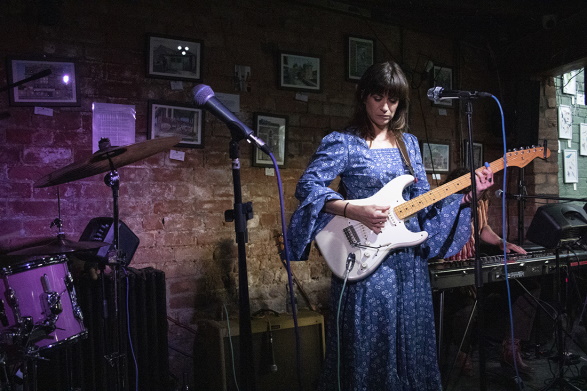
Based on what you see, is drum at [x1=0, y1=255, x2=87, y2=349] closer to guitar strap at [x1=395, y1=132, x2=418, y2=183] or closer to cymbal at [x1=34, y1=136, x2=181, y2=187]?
cymbal at [x1=34, y1=136, x2=181, y2=187]

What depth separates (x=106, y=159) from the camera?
239 cm

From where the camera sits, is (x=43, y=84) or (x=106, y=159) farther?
(x=43, y=84)

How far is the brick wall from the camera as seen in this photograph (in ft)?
9.80

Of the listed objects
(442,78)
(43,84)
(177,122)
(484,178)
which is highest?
(442,78)

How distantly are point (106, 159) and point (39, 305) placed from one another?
705 mm

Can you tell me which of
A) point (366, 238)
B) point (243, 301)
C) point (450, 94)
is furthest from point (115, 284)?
point (450, 94)

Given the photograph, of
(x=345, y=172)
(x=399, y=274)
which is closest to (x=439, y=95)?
(x=345, y=172)

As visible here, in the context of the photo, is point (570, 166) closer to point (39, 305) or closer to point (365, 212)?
point (365, 212)

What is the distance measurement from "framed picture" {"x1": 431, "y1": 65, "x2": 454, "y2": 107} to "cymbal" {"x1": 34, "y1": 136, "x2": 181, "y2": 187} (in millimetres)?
2845

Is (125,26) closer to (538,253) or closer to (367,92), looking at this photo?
(367,92)

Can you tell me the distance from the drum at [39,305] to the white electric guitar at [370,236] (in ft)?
3.91

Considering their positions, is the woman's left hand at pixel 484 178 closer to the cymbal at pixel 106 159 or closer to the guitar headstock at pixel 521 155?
the guitar headstock at pixel 521 155

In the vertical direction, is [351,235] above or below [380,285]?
above

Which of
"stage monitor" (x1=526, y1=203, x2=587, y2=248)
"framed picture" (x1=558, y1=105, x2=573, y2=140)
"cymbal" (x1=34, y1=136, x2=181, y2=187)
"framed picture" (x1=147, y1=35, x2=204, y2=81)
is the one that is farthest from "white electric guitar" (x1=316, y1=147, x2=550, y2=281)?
"framed picture" (x1=558, y1=105, x2=573, y2=140)
